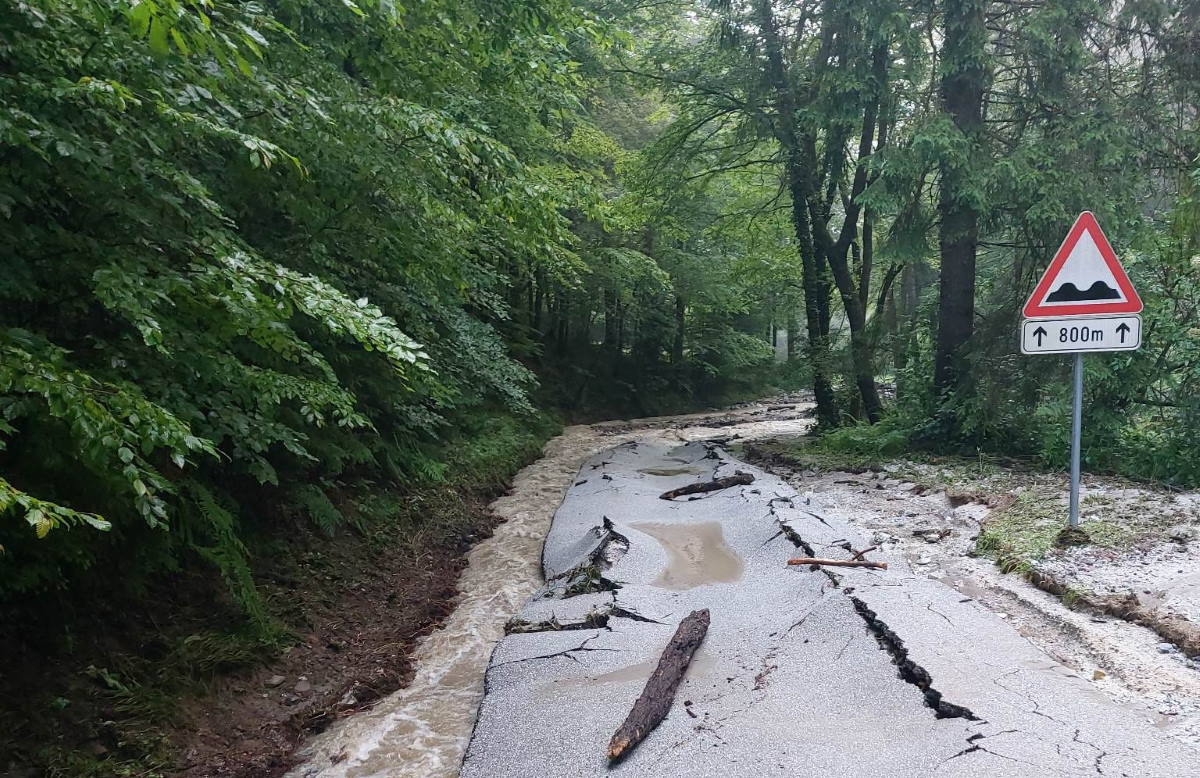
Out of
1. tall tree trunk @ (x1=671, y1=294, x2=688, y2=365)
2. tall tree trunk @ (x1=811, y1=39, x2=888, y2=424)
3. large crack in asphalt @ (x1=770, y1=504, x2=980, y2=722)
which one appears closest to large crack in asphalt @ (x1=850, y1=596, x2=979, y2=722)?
large crack in asphalt @ (x1=770, y1=504, x2=980, y2=722)

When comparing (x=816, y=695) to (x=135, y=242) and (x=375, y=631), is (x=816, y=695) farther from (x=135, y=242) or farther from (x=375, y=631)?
(x=135, y=242)

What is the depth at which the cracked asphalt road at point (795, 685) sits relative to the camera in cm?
287

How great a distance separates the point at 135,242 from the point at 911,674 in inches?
170

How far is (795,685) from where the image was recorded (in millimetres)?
3551

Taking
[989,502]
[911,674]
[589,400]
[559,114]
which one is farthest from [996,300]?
[589,400]

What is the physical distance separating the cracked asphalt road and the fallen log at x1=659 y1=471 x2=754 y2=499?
106 inches

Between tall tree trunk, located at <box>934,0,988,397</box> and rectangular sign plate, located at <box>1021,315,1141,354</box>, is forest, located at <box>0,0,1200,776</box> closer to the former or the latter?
tall tree trunk, located at <box>934,0,988,397</box>

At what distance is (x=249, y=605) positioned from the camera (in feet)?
14.1

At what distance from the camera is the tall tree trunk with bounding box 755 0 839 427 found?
1245 cm

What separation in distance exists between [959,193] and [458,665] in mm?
8016

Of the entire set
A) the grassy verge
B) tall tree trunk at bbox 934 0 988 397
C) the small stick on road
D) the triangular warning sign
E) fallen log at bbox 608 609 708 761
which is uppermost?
tall tree trunk at bbox 934 0 988 397

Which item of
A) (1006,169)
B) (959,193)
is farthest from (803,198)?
(1006,169)

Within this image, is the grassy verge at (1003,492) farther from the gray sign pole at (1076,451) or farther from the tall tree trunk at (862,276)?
the tall tree trunk at (862,276)

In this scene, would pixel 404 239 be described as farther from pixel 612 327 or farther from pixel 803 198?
pixel 612 327
